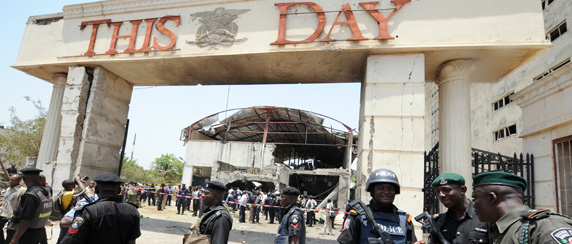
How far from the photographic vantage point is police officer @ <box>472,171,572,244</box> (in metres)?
1.54

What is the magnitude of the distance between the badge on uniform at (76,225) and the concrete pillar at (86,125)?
6196 millimetres

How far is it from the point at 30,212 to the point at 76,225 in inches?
94.8

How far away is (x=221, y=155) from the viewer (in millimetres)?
26766

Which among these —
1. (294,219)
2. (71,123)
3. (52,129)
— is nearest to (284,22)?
(294,219)

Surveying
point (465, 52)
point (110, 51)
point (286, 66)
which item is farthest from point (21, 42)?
point (465, 52)

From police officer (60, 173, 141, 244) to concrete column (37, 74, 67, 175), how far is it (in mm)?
6706

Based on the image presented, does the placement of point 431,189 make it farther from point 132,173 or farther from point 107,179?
point 132,173

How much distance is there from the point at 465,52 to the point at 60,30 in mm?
9525

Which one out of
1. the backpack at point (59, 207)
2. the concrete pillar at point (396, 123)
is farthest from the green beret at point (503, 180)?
the backpack at point (59, 207)

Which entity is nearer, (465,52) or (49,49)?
(465,52)

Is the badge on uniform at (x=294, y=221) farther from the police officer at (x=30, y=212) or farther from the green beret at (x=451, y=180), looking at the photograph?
the police officer at (x=30, y=212)

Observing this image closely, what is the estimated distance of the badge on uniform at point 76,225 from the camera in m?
2.62

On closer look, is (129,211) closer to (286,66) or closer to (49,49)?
(286,66)

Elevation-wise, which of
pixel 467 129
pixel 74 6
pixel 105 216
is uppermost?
pixel 74 6
